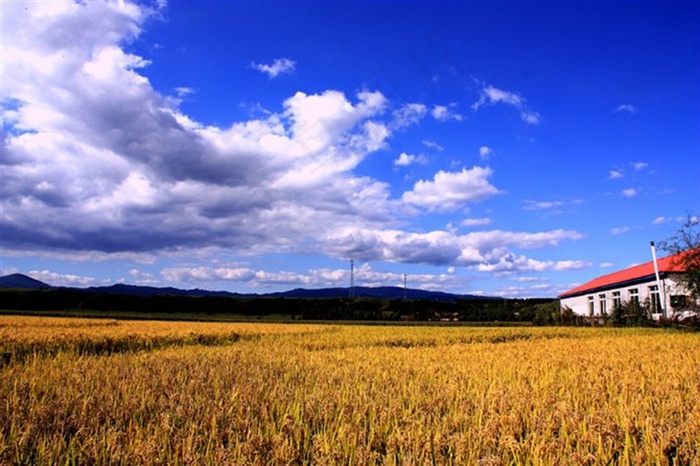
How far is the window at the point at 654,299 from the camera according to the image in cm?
3756

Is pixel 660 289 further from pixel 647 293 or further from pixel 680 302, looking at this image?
pixel 680 302

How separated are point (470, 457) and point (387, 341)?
48.2 ft

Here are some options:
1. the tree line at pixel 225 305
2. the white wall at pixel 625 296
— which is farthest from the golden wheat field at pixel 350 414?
the tree line at pixel 225 305

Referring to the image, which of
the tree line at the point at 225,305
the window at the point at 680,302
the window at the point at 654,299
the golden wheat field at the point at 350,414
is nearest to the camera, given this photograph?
the golden wheat field at the point at 350,414

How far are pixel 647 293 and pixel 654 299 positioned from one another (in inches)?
35.5

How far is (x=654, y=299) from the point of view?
127 feet

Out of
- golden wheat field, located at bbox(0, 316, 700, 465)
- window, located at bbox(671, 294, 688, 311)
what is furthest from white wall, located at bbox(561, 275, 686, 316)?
golden wheat field, located at bbox(0, 316, 700, 465)

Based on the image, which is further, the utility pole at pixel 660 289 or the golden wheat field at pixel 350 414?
the utility pole at pixel 660 289

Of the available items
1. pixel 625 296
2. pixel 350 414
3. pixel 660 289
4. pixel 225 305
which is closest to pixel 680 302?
pixel 660 289

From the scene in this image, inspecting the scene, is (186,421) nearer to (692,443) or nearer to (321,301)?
(692,443)

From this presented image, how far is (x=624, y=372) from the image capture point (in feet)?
27.7

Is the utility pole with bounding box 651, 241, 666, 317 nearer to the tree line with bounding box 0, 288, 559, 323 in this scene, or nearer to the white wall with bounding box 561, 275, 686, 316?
the white wall with bounding box 561, 275, 686, 316

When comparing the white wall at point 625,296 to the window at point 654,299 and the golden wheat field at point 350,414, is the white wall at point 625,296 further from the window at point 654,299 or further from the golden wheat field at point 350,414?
the golden wheat field at point 350,414

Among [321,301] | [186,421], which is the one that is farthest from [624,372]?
[321,301]
